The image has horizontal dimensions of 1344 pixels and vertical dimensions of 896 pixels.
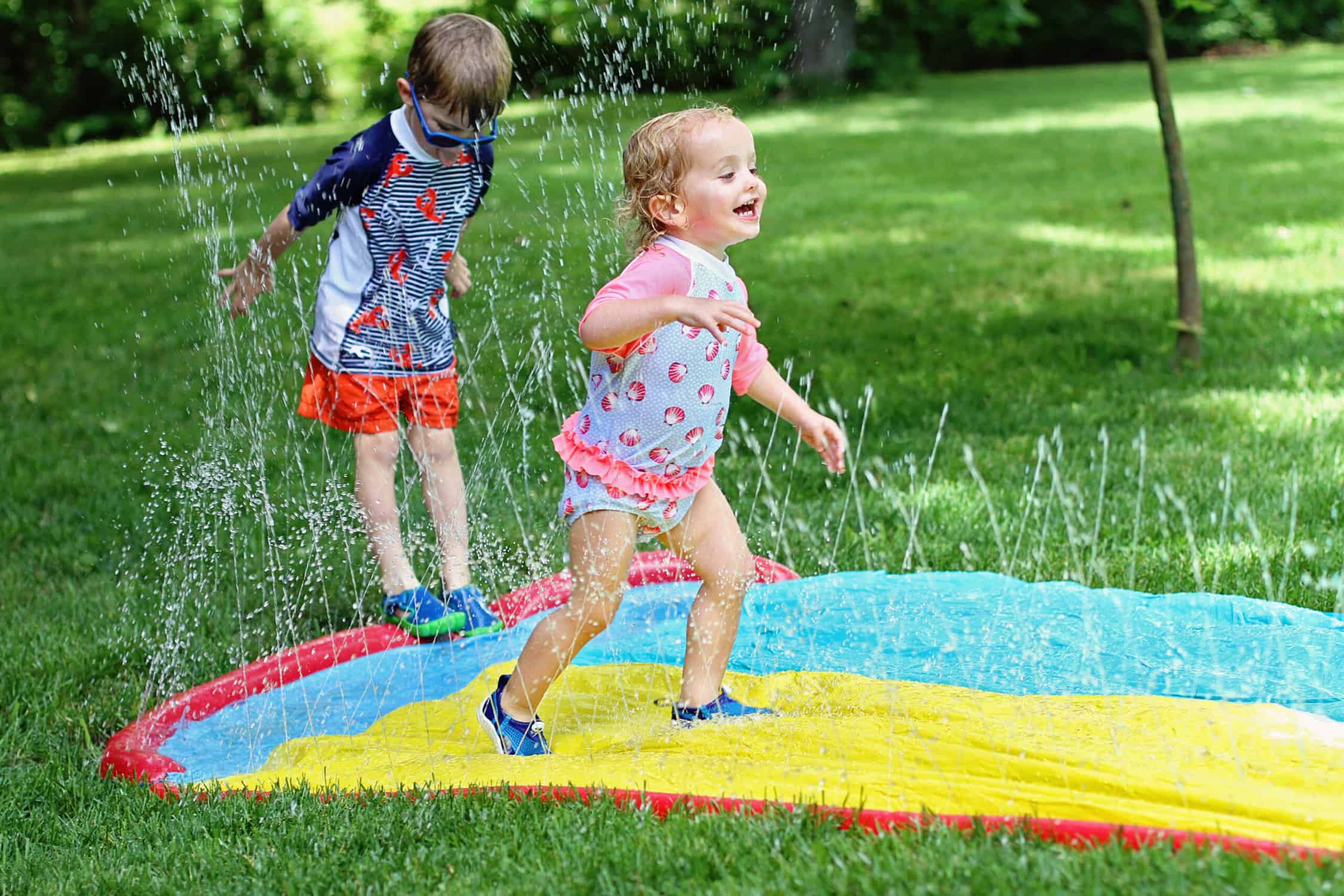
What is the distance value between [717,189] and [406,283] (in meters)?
1.20

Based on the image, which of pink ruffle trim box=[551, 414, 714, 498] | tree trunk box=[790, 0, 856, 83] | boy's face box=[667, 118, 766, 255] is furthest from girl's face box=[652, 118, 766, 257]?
tree trunk box=[790, 0, 856, 83]

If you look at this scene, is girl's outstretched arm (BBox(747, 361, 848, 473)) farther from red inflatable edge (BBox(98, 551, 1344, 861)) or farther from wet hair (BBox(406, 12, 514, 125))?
wet hair (BBox(406, 12, 514, 125))

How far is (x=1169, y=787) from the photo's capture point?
223 cm

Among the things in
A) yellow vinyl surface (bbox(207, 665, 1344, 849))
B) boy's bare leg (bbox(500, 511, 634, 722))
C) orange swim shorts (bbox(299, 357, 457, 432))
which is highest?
orange swim shorts (bbox(299, 357, 457, 432))

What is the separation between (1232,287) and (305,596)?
512 cm

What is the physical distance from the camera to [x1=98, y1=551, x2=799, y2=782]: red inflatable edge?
2.96 m

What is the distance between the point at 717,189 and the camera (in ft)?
8.92

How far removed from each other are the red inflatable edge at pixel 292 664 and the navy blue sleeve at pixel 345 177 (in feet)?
3.54

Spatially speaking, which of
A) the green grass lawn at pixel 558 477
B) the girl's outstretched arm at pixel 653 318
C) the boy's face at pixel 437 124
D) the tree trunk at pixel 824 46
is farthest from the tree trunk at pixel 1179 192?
the tree trunk at pixel 824 46

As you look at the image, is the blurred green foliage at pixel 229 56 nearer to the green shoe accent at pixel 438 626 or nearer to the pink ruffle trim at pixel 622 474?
the green shoe accent at pixel 438 626

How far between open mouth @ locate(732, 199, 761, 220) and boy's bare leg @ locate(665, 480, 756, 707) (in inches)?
21.7

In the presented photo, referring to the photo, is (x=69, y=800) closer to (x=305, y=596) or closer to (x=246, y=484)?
(x=305, y=596)

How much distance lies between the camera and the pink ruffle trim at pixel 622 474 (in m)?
2.74

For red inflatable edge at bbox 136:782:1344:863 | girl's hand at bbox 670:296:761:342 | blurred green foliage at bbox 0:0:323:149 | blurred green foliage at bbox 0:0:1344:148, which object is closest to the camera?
red inflatable edge at bbox 136:782:1344:863
